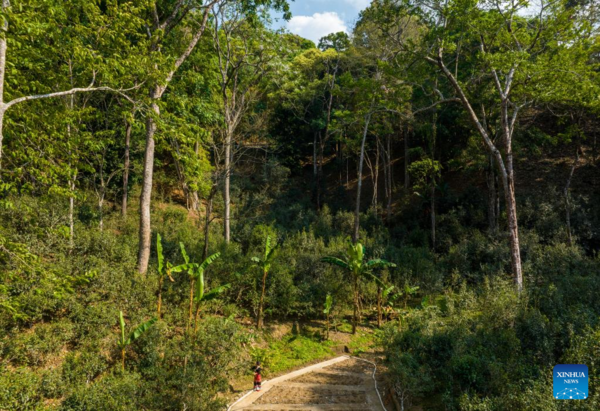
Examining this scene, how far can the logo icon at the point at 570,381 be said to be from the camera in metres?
6.15

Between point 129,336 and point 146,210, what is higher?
point 146,210

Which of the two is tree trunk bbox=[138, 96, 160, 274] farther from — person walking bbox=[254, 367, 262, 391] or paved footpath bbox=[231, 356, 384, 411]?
paved footpath bbox=[231, 356, 384, 411]

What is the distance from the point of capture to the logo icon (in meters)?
6.15

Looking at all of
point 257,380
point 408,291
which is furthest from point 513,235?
point 257,380

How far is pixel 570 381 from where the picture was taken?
645cm

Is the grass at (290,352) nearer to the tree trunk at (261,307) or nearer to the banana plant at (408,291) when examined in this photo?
the tree trunk at (261,307)

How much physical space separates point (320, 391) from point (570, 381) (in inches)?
254

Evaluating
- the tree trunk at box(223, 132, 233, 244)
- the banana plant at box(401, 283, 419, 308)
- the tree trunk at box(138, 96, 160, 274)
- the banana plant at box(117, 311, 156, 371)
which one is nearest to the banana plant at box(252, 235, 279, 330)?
A: the tree trunk at box(223, 132, 233, 244)

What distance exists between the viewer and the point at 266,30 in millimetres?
16297

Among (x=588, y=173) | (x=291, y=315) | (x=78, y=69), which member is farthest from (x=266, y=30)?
(x=588, y=173)

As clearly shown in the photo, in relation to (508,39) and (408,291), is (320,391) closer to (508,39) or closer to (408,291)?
(408,291)

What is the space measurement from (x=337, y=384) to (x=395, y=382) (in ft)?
9.16

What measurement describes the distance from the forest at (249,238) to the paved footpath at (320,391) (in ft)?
2.48

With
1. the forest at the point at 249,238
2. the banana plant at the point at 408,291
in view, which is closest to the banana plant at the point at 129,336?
the forest at the point at 249,238
